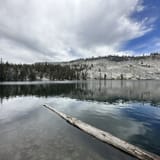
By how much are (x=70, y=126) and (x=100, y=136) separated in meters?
5.10

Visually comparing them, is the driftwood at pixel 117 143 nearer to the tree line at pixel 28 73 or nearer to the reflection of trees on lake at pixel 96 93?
the reflection of trees on lake at pixel 96 93

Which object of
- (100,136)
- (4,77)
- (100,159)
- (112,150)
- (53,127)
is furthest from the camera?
(4,77)

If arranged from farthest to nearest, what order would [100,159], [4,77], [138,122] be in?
[4,77] → [138,122] → [100,159]

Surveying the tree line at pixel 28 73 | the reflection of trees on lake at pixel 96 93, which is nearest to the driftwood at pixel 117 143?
the reflection of trees on lake at pixel 96 93

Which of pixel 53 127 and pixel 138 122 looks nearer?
pixel 53 127

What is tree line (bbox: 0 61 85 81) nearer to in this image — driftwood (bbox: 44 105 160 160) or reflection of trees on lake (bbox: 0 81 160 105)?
reflection of trees on lake (bbox: 0 81 160 105)

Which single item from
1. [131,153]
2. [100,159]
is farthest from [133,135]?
[100,159]

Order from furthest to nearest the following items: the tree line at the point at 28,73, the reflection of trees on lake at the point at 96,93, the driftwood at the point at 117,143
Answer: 1. the tree line at the point at 28,73
2. the reflection of trees on lake at the point at 96,93
3. the driftwood at the point at 117,143

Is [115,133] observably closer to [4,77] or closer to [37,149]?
[37,149]

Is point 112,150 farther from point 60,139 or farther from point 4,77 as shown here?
point 4,77

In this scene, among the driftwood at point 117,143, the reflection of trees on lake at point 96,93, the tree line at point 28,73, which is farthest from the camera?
the tree line at point 28,73

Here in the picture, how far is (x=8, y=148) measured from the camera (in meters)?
12.1

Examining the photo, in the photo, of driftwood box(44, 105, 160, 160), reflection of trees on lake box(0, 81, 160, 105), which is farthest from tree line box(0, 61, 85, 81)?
driftwood box(44, 105, 160, 160)

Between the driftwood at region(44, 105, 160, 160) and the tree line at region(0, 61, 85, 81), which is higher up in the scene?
the tree line at region(0, 61, 85, 81)
